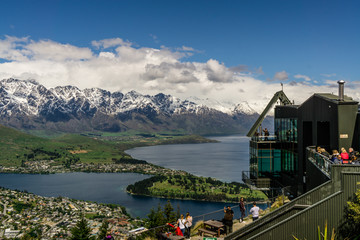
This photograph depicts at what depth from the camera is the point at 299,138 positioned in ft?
101

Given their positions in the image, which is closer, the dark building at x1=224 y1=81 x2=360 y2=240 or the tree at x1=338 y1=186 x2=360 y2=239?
the tree at x1=338 y1=186 x2=360 y2=239

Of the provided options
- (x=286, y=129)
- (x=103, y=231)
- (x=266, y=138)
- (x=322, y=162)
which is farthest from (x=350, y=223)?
(x=103, y=231)

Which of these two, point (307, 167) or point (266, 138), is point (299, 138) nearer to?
point (307, 167)

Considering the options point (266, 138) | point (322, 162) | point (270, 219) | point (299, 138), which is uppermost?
point (299, 138)

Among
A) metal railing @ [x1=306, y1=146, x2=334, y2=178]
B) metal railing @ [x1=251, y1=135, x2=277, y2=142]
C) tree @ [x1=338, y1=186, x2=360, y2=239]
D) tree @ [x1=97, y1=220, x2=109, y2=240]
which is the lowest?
tree @ [x1=97, y1=220, x2=109, y2=240]

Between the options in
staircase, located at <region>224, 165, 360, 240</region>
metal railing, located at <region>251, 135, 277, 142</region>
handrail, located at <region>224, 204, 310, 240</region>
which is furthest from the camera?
metal railing, located at <region>251, 135, 277, 142</region>

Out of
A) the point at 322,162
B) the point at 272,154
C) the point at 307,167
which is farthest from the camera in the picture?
the point at 272,154

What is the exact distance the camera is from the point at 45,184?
198 m

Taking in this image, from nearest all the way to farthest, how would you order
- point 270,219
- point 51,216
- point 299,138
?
point 270,219 → point 299,138 → point 51,216

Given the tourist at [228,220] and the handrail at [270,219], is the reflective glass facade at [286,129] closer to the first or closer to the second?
the handrail at [270,219]

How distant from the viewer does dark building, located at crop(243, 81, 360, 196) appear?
22406 millimetres

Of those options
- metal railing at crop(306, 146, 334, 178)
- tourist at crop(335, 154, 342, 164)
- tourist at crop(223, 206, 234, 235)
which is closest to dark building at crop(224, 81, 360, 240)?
metal railing at crop(306, 146, 334, 178)

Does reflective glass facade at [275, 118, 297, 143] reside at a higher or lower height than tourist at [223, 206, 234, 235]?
higher

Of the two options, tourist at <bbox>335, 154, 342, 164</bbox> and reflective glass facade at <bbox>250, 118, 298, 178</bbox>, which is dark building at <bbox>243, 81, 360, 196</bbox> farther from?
tourist at <bbox>335, 154, 342, 164</bbox>
